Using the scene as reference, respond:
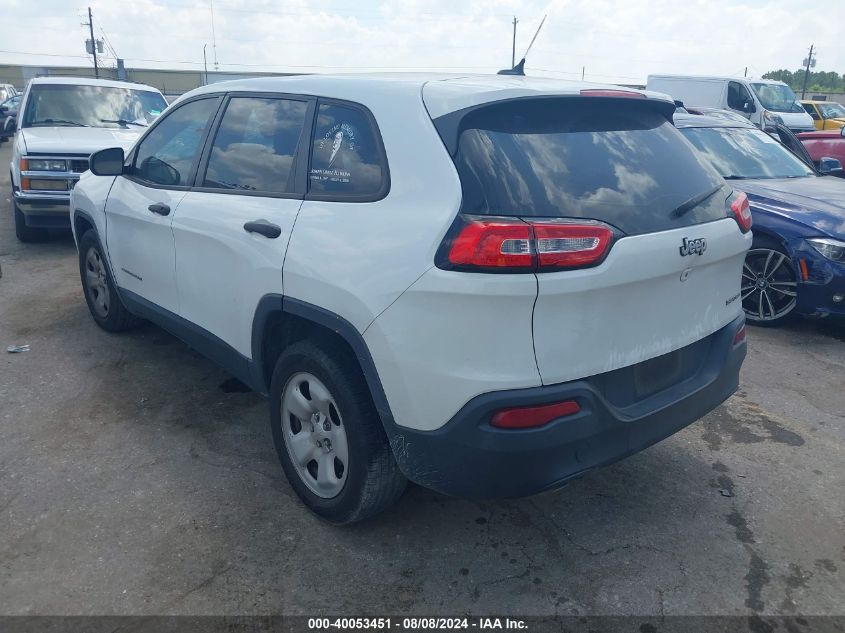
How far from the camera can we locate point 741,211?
127 inches

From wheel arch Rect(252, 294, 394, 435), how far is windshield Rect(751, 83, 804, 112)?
17349mm

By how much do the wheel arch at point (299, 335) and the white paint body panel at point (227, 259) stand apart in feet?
0.26

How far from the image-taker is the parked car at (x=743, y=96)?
674 inches

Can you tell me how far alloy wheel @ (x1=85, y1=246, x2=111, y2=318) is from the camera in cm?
535

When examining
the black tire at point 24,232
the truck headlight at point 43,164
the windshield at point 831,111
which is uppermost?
the windshield at point 831,111

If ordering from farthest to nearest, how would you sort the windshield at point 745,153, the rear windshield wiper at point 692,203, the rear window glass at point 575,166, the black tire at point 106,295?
1. the windshield at point 745,153
2. the black tire at point 106,295
3. the rear windshield wiper at point 692,203
4. the rear window glass at point 575,166

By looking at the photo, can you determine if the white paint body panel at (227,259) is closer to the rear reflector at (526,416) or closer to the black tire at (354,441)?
the black tire at (354,441)

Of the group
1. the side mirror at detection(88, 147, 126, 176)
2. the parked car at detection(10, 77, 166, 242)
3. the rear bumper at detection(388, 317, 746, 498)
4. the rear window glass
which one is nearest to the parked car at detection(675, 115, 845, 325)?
the rear window glass

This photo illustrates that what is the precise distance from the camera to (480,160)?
8.24ft

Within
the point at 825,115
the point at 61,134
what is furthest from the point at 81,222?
the point at 825,115

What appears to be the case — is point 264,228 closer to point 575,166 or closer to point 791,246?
point 575,166

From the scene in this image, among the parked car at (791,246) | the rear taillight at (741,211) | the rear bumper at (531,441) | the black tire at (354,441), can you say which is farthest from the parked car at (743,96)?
the black tire at (354,441)

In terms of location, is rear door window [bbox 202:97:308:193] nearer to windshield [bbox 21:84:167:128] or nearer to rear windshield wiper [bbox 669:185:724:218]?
rear windshield wiper [bbox 669:185:724:218]

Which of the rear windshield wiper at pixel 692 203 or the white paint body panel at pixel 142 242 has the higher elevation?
the rear windshield wiper at pixel 692 203
